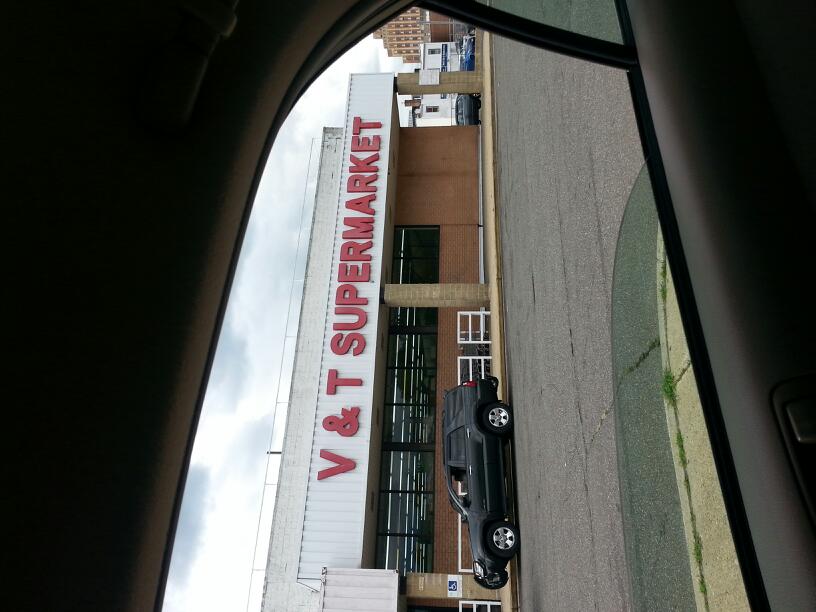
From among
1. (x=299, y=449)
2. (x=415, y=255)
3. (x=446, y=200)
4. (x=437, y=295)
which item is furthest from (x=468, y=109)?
(x=299, y=449)

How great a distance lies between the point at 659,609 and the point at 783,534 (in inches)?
77.9

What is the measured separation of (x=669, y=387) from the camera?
9.20 ft

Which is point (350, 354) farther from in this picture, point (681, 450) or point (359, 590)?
point (681, 450)

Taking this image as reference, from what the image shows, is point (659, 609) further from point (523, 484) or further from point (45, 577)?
point (523, 484)

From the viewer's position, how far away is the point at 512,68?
859cm

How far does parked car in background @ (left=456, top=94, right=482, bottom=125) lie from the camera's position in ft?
56.4

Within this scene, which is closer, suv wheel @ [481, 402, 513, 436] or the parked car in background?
suv wheel @ [481, 402, 513, 436]

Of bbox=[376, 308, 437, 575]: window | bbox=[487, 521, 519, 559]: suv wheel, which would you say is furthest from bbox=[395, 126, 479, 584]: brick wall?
bbox=[487, 521, 519, 559]: suv wheel

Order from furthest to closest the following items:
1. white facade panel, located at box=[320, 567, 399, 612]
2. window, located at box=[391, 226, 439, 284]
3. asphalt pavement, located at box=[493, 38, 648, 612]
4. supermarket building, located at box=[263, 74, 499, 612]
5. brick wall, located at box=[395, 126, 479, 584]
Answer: window, located at box=[391, 226, 439, 284]
brick wall, located at box=[395, 126, 479, 584]
supermarket building, located at box=[263, 74, 499, 612]
white facade panel, located at box=[320, 567, 399, 612]
asphalt pavement, located at box=[493, 38, 648, 612]

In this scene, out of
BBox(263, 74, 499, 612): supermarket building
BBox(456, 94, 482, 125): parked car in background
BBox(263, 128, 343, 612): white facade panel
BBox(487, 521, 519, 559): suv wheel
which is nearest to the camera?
BBox(487, 521, 519, 559): suv wheel

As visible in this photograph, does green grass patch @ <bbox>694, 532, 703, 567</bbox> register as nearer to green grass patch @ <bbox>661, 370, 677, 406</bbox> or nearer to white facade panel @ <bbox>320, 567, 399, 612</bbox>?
green grass patch @ <bbox>661, 370, 677, 406</bbox>

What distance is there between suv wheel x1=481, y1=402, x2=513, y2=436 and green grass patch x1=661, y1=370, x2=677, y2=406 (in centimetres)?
422

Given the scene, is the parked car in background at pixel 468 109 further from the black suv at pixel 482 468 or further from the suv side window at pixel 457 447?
the suv side window at pixel 457 447

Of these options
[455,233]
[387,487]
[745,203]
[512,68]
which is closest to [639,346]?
[745,203]
